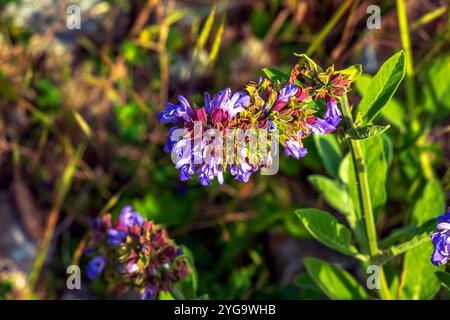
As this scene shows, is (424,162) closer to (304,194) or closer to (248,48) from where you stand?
(304,194)

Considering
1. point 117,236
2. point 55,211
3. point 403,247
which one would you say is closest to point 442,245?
point 403,247

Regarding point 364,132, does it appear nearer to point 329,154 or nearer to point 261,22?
point 329,154

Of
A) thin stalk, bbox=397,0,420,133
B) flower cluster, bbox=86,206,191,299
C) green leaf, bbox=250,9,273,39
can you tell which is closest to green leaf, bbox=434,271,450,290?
flower cluster, bbox=86,206,191,299

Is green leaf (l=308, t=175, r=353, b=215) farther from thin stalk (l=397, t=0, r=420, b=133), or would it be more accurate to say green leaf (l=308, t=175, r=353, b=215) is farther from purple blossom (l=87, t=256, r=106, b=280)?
purple blossom (l=87, t=256, r=106, b=280)

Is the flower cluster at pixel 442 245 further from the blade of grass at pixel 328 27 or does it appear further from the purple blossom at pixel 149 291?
the blade of grass at pixel 328 27

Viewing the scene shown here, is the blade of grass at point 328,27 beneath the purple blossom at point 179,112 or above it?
Result: above

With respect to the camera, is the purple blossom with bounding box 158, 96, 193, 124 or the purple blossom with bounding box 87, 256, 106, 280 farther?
the purple blossom with bounding box 87, 256, 106, 280

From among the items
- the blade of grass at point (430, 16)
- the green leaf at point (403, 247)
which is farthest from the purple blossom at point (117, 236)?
the blade of grass at point (430, 16)
